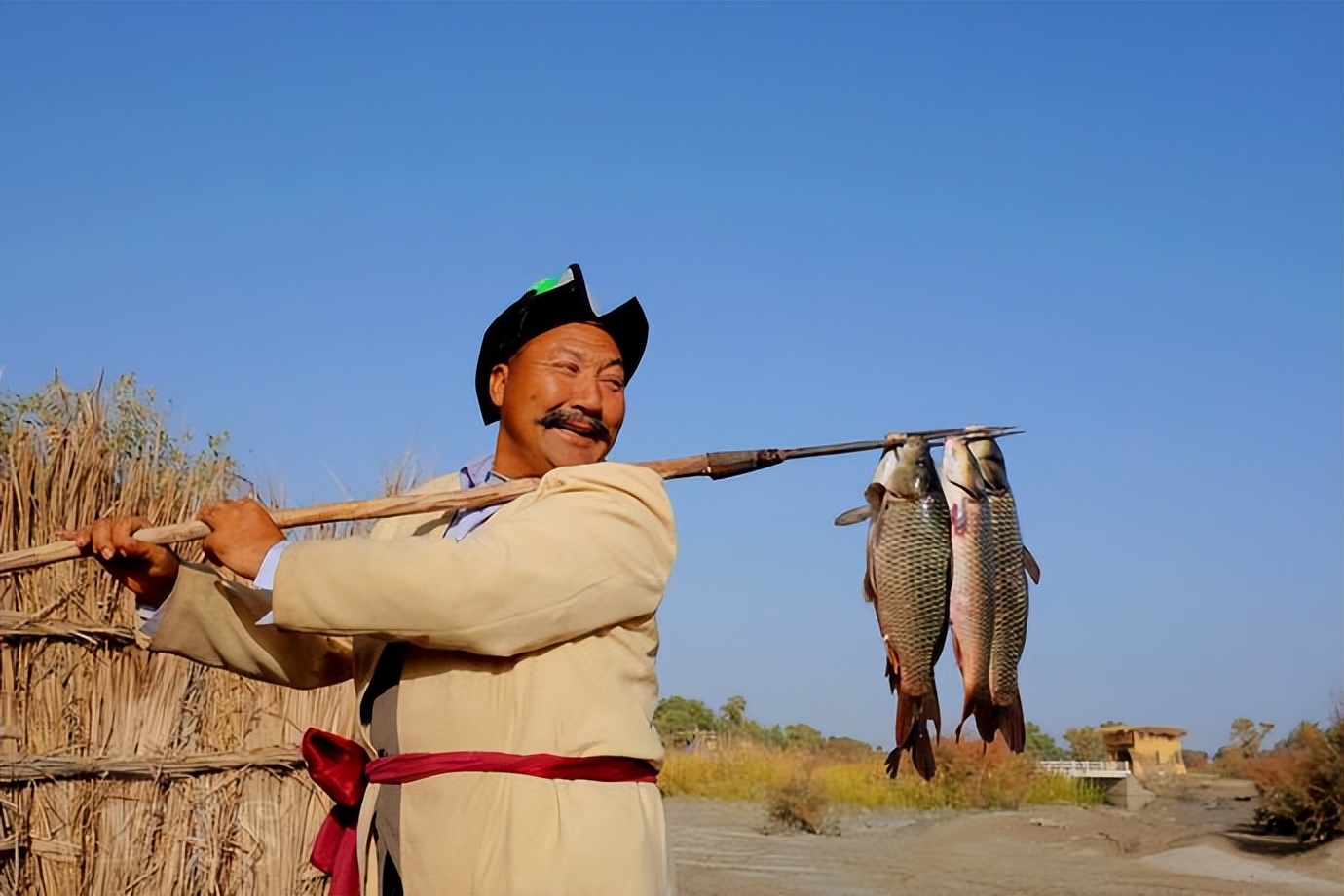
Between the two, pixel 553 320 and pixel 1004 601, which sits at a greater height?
pixel 553 320

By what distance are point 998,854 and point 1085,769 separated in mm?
7424

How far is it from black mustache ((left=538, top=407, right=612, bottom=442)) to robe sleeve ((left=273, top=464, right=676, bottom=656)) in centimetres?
38

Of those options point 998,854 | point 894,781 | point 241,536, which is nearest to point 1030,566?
point 241,536

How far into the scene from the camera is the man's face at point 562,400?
3.34m

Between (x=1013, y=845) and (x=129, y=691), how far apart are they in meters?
11.3

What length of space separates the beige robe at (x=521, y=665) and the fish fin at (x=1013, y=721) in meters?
0.85

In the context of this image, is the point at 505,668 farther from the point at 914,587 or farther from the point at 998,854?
the point at 998,854

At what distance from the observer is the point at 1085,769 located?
21922 mm

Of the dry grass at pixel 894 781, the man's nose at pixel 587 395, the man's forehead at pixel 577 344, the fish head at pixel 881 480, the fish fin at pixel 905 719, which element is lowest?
the dry grass at pixel 894 781

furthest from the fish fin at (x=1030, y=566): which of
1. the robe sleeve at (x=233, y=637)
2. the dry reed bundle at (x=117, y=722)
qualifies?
the dry reed bundle at (x=117, y=722)

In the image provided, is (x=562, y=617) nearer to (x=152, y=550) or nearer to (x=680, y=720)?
(x=152, y=550)

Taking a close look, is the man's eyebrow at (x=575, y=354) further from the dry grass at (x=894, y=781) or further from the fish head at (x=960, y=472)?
the dry grass at (x=894, y=781)

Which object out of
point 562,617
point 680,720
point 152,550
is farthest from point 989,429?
point 680,720

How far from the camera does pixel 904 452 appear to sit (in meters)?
3.39
